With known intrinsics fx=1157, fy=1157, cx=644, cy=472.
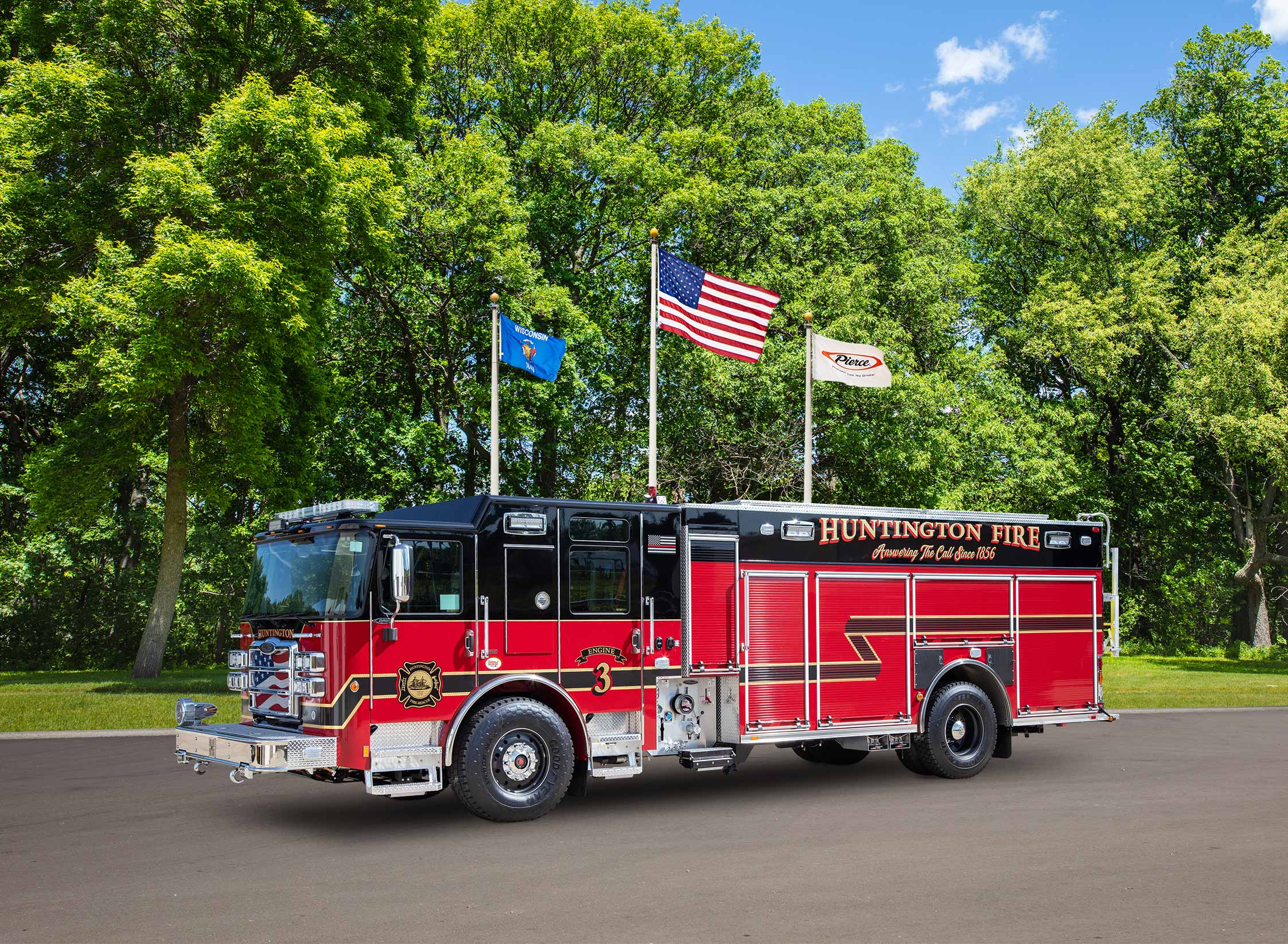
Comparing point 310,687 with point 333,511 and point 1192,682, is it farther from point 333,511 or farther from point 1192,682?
point 1192,682

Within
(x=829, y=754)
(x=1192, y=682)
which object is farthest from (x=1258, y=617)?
(x=829, y=754)

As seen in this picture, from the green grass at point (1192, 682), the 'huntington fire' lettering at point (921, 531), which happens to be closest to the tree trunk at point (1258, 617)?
the green grass at point (1192, 682)

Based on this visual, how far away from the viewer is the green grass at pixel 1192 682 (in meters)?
24.3

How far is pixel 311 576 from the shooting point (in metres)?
10.4

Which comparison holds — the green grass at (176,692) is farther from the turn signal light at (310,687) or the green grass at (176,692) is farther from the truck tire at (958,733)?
the truck tire at (958,733)

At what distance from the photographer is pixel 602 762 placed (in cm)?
1106

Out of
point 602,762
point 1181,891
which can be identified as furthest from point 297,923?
point 1181,891

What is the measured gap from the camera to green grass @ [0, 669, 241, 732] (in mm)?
18688

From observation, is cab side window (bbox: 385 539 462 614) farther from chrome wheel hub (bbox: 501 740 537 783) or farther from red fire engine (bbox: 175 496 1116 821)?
chrome wheel hub (bbox: 501 740 537 783)

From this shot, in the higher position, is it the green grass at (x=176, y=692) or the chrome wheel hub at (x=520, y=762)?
the chrome wheel hub at (x=520, y=762)

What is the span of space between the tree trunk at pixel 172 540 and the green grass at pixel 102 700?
73cm

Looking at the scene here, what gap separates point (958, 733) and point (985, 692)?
0.66 meters

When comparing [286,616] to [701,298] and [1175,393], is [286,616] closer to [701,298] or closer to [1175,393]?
[701,298]

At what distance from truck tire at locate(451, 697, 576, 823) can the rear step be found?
1.33 m
